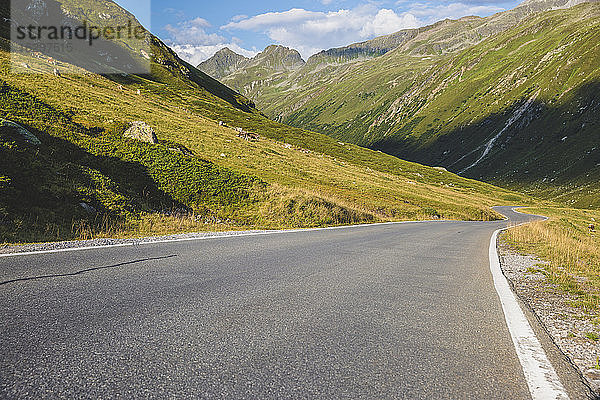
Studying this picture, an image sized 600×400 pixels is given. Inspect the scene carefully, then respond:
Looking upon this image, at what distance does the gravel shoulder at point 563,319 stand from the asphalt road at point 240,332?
0.65m

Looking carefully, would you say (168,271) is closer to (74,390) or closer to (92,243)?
(92,243)

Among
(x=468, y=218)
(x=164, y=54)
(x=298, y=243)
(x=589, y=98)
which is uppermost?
(x=164, y=54)

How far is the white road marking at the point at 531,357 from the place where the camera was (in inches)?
136

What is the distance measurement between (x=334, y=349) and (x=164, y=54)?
196 meters

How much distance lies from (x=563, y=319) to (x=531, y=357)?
84.2 inches

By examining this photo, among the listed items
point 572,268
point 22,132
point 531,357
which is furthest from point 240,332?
point 22,132

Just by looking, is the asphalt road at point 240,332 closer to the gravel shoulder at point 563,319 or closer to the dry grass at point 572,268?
the gravel shoulder at point 563,319

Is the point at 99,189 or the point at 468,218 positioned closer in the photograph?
the point at 99,189

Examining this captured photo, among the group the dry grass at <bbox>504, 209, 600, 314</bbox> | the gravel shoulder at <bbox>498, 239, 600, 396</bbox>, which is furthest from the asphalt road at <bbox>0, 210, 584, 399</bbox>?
the dry grass at <bbox>504, 209, 600, 314</bbox>

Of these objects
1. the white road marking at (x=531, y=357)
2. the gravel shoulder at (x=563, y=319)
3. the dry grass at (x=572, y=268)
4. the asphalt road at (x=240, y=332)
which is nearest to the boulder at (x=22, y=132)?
the asphalt road at (x=240, y=332)

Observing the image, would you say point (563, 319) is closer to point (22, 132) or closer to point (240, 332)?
point (240, 332)

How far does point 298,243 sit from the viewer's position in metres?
12.5

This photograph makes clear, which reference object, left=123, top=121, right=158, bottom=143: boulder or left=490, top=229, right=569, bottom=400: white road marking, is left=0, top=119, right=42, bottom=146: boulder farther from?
left=490, top=229, right=569, bottom=400: white road marking

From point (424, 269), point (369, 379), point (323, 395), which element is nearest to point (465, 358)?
point (369, 379)
